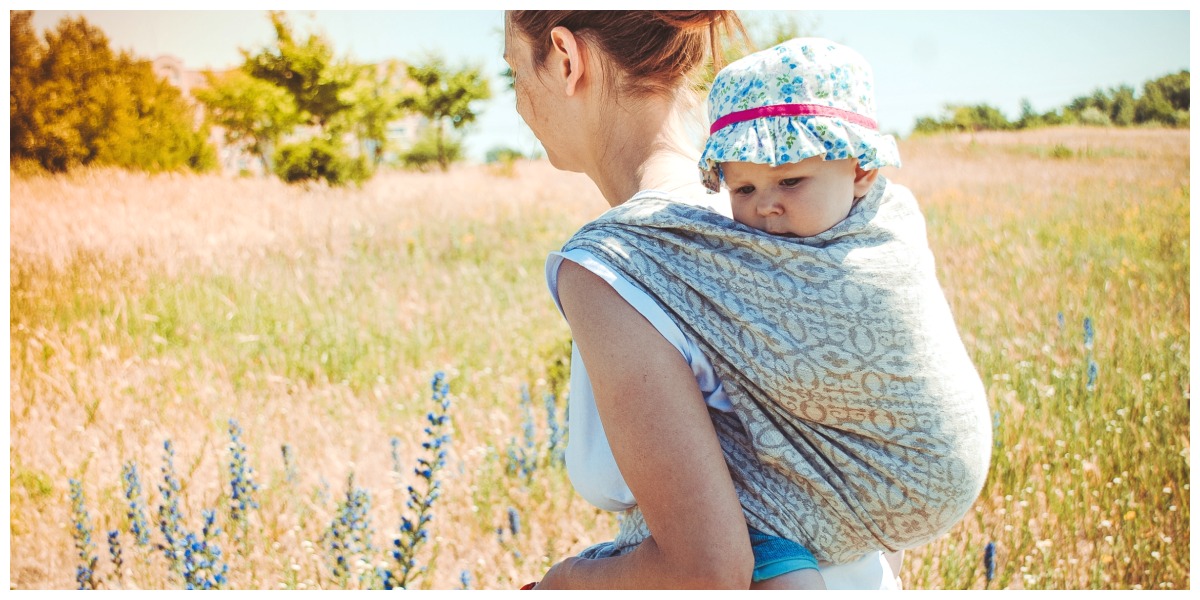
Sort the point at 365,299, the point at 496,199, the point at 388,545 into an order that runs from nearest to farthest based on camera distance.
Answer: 1. the point at 388,545
2. the point at 365,299
3. the point at 496,199

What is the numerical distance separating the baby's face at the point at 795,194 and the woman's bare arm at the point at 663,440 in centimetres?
22

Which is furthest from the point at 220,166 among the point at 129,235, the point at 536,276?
the point at 536,276

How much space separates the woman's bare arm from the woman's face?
1.23 feet

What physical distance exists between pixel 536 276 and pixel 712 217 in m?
4.09

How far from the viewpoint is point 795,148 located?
3.59 feet

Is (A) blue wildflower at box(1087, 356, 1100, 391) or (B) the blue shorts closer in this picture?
(B) the blue shorts

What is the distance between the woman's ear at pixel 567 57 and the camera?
1.26 metres

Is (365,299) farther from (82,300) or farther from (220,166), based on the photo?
(82,300)

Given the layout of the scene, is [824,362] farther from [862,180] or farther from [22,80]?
[22,80]

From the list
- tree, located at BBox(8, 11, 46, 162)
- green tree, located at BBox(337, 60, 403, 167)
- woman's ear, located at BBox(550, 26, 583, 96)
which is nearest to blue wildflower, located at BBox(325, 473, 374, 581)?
woman's ear, located at BBox(550, 26, 583, 96)

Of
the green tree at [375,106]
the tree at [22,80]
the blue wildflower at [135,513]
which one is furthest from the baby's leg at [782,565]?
the green tree at [375,106]

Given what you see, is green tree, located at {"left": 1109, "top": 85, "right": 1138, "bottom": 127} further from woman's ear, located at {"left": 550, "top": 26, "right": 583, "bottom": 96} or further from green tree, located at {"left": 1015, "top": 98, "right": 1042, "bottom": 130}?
woman's ear, located at {"left": 550, "top": 26, "right": 583, "bottom": 96}

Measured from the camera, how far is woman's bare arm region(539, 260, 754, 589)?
1.02m

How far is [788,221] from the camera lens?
1.11 m
